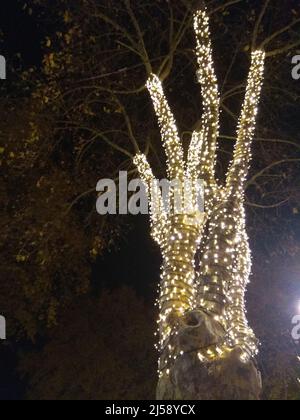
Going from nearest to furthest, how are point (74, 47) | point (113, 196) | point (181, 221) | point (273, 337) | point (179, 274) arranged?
point (179, 274) → point (181, 221) → point (74, 47) → point (113, 196) → point (273, 337)

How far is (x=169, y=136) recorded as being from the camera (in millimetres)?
7414

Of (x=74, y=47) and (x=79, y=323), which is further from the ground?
(x=74, y=47)

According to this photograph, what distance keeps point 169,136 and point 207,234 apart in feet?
4.96

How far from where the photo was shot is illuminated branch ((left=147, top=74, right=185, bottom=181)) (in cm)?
710

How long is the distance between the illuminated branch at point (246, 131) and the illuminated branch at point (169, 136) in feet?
2.37

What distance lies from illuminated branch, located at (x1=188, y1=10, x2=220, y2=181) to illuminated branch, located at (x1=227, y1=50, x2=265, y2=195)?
1.03 feet

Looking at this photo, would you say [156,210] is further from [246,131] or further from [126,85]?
[126,85]

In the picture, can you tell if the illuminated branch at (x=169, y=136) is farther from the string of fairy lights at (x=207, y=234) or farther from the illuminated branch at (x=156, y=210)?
the illuminated branch at (x=156, y=210)

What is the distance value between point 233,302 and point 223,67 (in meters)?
5.96

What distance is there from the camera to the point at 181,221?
6.41 metres

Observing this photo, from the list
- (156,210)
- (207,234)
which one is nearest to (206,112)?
(156,210)

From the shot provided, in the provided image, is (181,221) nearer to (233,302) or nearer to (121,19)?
(233,302)

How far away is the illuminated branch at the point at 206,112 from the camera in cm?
701
